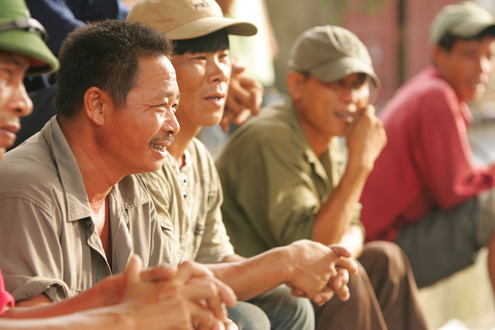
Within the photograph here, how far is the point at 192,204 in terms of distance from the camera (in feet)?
6.96

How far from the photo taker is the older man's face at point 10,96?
4.05 ft

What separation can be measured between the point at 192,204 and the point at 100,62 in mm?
735

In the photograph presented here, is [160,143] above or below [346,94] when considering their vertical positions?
above

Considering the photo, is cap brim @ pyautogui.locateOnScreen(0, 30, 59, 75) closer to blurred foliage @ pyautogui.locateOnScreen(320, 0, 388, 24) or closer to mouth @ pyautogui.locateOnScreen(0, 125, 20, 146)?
mouth @ pyautogui.locateOnScreen(0, 125, 20, 146)

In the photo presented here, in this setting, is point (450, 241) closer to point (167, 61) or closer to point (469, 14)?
point (469, 14)

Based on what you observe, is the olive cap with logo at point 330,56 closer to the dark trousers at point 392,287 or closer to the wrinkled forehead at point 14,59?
the dark trousers at point 392,287

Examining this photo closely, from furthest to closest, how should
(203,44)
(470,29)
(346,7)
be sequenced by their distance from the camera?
(346,7) < (470,29) < (203,44)

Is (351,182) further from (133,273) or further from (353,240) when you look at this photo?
(133,273)

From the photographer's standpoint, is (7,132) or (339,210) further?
(339,210)

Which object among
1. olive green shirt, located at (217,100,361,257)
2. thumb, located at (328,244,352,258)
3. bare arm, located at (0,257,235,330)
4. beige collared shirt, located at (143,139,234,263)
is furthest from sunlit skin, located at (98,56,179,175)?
olive green shirt, located at (217,100,361,257)

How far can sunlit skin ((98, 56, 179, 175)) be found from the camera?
1584 mm

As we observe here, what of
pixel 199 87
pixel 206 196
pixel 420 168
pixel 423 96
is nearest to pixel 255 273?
pixel 206 196

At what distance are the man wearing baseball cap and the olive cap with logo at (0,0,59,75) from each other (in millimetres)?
2540

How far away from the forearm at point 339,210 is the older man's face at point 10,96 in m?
1.48
